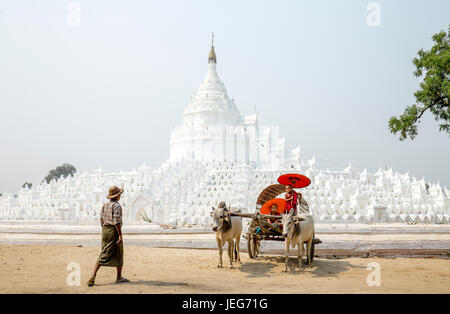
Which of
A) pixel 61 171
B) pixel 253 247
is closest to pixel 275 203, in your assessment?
pixel 253 247

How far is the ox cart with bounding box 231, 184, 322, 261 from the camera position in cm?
1031

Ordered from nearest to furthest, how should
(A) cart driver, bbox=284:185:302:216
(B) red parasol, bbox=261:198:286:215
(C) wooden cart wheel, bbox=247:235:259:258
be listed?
1. (A) cart driver, bbox=284:185:302:216
2. (B) red parasol, bbox=261:198:286:215
3. (C) wooden cart wheel, bbox=247:235:259:258

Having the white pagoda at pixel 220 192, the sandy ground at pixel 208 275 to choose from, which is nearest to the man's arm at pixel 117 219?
the sandy ground at pixel 208 275

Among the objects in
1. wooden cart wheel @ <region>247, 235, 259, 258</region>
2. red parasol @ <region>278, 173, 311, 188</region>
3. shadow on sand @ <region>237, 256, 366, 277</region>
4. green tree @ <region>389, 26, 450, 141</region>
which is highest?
green tree @ <region>389, 26, 450, 141</region>

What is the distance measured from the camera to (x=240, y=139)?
153 ft

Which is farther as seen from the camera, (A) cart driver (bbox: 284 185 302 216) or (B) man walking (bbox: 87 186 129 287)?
(A) cart driver (bbox: 284 185 302 216)

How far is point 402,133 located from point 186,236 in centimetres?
961

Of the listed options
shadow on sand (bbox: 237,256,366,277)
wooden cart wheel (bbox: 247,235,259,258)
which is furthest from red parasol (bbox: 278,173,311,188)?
wooden cart wheel (bbox: 247,235,259,258)

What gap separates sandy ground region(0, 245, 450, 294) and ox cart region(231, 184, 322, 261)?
516 mm

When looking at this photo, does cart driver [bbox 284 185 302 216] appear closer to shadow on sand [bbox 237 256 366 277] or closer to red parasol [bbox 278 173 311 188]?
red parasol [bbox 278 173 311 188]

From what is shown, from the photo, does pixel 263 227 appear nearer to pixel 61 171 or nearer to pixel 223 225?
pixel 223 225

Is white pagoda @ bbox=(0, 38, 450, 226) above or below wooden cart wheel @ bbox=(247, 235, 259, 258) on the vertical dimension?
above

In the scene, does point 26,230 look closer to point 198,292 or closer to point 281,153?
point 198,292

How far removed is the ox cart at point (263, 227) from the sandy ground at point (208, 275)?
20.3 inches
